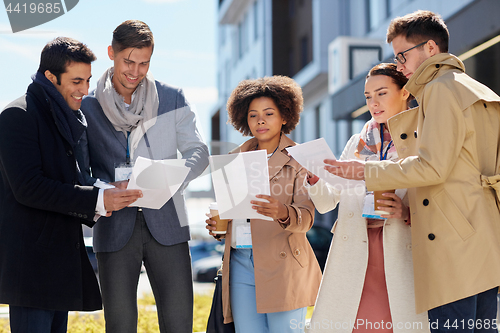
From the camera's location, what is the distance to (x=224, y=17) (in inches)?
1293

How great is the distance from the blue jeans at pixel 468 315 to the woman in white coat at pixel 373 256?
0.35m

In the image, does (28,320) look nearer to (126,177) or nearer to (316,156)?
(126,177)

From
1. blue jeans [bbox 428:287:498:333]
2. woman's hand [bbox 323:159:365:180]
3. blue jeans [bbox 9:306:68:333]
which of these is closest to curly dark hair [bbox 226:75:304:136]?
woman's hand [bbox 323:159:365:180]

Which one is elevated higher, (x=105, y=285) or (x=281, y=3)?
(x=281, y=3)

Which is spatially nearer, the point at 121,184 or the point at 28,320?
the point at 28,320

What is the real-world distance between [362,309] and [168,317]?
124 centimetres

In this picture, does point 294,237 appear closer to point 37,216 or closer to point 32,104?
point 37,216

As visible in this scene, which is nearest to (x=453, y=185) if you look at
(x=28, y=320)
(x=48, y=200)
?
(x=48, y=200)

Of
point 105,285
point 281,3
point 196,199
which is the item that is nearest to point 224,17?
point 281,3

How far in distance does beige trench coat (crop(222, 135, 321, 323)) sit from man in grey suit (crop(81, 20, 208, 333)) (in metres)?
0.35

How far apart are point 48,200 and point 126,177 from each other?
0.53 m

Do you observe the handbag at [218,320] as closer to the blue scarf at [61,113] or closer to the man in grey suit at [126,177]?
the man in grey suit at [126,177]

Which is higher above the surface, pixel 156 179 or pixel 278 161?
pixel 278 161

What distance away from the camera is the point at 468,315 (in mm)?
2604
